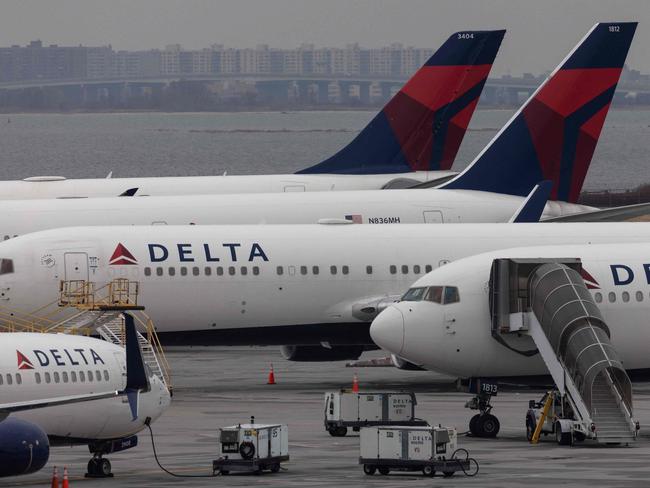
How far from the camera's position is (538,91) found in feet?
225

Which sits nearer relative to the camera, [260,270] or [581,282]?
[581,282]

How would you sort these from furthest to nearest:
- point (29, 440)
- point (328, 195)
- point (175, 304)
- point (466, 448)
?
1. point (328, 195)
2. point (175, 304)
3. point (466, 448)
4. point (29, 440)

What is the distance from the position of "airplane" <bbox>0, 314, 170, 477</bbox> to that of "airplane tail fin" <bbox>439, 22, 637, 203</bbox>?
3120 cm

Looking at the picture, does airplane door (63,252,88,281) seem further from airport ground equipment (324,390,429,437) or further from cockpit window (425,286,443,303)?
cockpit window (425,286,443,303)

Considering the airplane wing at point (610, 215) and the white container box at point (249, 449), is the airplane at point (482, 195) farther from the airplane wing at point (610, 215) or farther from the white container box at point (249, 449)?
the white container box at point (249, 449)

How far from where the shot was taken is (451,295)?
45250 millimetres

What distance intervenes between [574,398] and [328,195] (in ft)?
85.9

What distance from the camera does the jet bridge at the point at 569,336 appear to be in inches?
1634

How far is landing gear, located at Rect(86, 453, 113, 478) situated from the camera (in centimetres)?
3666

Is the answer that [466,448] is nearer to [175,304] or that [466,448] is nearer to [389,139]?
[175,304]

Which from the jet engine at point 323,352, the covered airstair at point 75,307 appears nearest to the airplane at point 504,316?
the covered airstair at point 75,307

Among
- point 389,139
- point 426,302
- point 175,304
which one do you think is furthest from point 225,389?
point 389,139

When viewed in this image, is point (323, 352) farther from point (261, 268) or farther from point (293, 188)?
point (293, 188)

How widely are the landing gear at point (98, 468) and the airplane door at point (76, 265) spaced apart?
1722 cm
